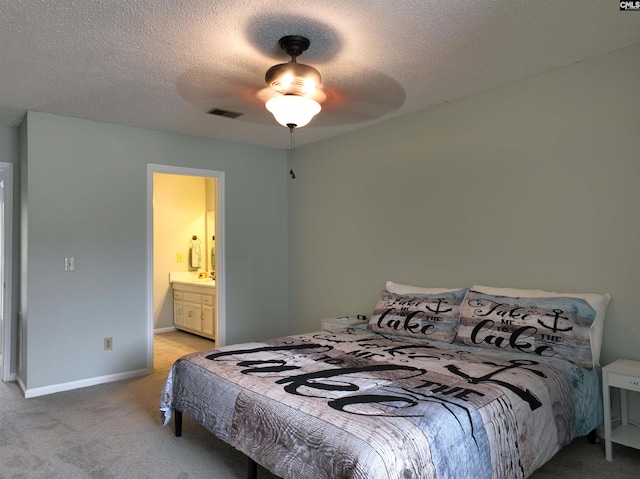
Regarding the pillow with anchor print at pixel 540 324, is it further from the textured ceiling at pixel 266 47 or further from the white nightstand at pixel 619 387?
the textured ceiling at pixel 266 47

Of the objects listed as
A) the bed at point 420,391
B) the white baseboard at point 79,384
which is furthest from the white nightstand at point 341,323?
the white baseboard at point 79,384

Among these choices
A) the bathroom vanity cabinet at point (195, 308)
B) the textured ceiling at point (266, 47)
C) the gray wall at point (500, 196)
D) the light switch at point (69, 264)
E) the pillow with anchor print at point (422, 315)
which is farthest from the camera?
the bathroom vanity cabinet at point (195, 308)

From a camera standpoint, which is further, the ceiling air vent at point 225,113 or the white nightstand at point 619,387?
the ceiling air vent at point 225,113

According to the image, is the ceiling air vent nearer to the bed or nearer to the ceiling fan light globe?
the ceiling fan light globe

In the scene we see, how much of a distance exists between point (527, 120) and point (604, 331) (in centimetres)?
148

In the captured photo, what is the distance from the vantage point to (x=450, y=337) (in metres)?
2.98

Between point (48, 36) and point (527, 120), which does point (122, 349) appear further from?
point (527, 120)

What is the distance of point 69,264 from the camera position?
12.3 feet

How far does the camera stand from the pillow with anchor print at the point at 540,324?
250cm

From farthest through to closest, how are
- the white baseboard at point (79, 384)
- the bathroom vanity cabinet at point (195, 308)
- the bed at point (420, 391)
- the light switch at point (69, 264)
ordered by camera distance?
the bathroom vanity cabinet at point (195, 308), the light switch at point (69, 264), the white baseboard at point (79, 384), the bed at point (420, 391)

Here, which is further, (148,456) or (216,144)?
(216,144)

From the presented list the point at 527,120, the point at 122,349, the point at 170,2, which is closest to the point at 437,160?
the point at 527,120

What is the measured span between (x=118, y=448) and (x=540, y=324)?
2.64 meters

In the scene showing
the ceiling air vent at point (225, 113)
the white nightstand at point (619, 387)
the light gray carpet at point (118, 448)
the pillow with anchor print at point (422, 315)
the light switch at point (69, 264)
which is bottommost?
the light gray carpet at point (118, 448)
